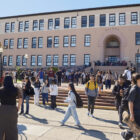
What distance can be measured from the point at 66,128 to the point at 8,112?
299 cm

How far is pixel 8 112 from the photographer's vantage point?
3.49 m

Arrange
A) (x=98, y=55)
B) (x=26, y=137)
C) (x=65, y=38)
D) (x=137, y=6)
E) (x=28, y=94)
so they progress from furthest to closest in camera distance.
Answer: (x=65, y=38) → (x=98, y=55) → (x=137, y=6) → (x=28, y=94) → (x=26, y=137)

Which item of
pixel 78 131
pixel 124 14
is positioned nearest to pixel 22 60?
pixel 124 14

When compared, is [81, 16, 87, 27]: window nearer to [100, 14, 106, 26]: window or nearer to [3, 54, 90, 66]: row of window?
[100, 14, 106, 26]: window

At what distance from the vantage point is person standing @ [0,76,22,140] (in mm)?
3453

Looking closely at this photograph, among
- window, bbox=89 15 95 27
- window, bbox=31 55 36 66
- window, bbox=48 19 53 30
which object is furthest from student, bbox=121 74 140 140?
window, bbox=31 55 36 66

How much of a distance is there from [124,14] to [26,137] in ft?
94.2

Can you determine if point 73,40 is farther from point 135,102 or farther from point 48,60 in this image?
point 135,102

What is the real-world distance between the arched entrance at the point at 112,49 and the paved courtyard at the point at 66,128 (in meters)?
24.3

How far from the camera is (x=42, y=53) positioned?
33.2m

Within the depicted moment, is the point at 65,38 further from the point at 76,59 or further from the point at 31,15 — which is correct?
the point at 31,15

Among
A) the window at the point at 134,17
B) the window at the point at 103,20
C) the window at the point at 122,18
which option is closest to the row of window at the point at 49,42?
the window at the point at 103,20

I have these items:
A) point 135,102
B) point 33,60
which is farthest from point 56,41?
point 135,102

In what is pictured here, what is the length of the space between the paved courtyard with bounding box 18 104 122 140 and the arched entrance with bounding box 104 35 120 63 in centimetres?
2433
